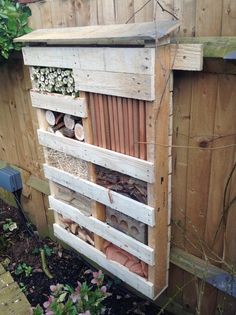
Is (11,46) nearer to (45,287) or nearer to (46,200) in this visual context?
(46,200)

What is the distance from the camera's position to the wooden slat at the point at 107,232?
203 cm

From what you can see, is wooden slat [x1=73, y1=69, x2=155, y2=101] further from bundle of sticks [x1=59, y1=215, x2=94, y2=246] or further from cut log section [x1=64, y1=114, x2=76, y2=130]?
bundle of sticks [x1=59, y1=215, x2=94, y2=246]

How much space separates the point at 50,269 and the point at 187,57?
2300 millimetres

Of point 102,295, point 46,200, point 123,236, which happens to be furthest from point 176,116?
point 46,200

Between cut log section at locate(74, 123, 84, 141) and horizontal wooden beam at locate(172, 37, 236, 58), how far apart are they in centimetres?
Result: 88

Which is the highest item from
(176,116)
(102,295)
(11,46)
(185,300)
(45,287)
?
(11,46)

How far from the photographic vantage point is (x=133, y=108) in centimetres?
175

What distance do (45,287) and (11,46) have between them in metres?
1.99

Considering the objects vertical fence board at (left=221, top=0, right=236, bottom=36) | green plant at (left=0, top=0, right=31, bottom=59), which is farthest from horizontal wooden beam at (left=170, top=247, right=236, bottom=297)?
green plant at (left=0, top=0, right=31, bottom=59)

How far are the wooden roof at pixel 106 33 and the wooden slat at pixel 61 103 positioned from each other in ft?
1.08

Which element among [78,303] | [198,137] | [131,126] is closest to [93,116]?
[131,126]

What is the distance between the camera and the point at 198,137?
1.74 m

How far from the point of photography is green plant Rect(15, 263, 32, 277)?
9.74 feet

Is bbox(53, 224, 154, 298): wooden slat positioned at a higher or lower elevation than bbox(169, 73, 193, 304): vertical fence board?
lower
